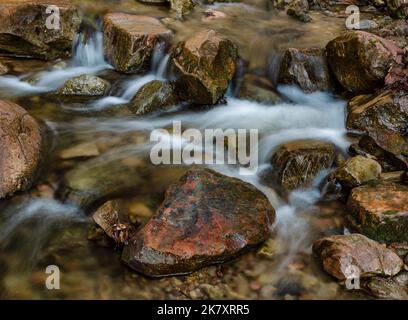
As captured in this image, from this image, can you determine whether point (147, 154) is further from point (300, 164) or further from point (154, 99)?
point (300, 164)

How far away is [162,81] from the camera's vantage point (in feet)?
24.5

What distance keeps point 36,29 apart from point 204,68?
11.8 ft

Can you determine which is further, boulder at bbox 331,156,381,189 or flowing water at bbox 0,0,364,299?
boulder at bbox 331,156,381,189

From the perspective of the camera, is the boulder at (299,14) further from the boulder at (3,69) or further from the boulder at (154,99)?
the boulder at (3,69)

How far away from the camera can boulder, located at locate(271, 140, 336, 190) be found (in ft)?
17.9

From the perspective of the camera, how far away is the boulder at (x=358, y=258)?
4105mm

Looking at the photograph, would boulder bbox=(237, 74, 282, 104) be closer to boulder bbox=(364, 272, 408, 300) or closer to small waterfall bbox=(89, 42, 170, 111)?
small waterfall bbox=(89, 42, 170, 111)

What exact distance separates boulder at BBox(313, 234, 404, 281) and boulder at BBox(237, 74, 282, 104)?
3.48m

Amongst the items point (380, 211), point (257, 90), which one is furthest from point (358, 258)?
point (257, 90)

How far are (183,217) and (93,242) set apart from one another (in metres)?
0.97

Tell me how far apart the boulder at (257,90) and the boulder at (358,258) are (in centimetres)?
348

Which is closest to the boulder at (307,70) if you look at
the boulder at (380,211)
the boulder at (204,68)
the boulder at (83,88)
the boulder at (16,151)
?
the boulder at (204,68)

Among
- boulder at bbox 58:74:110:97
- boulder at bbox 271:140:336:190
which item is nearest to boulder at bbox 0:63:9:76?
boulder at bbox 58:74:110:97

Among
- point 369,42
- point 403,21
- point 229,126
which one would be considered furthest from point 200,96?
point 403,21
